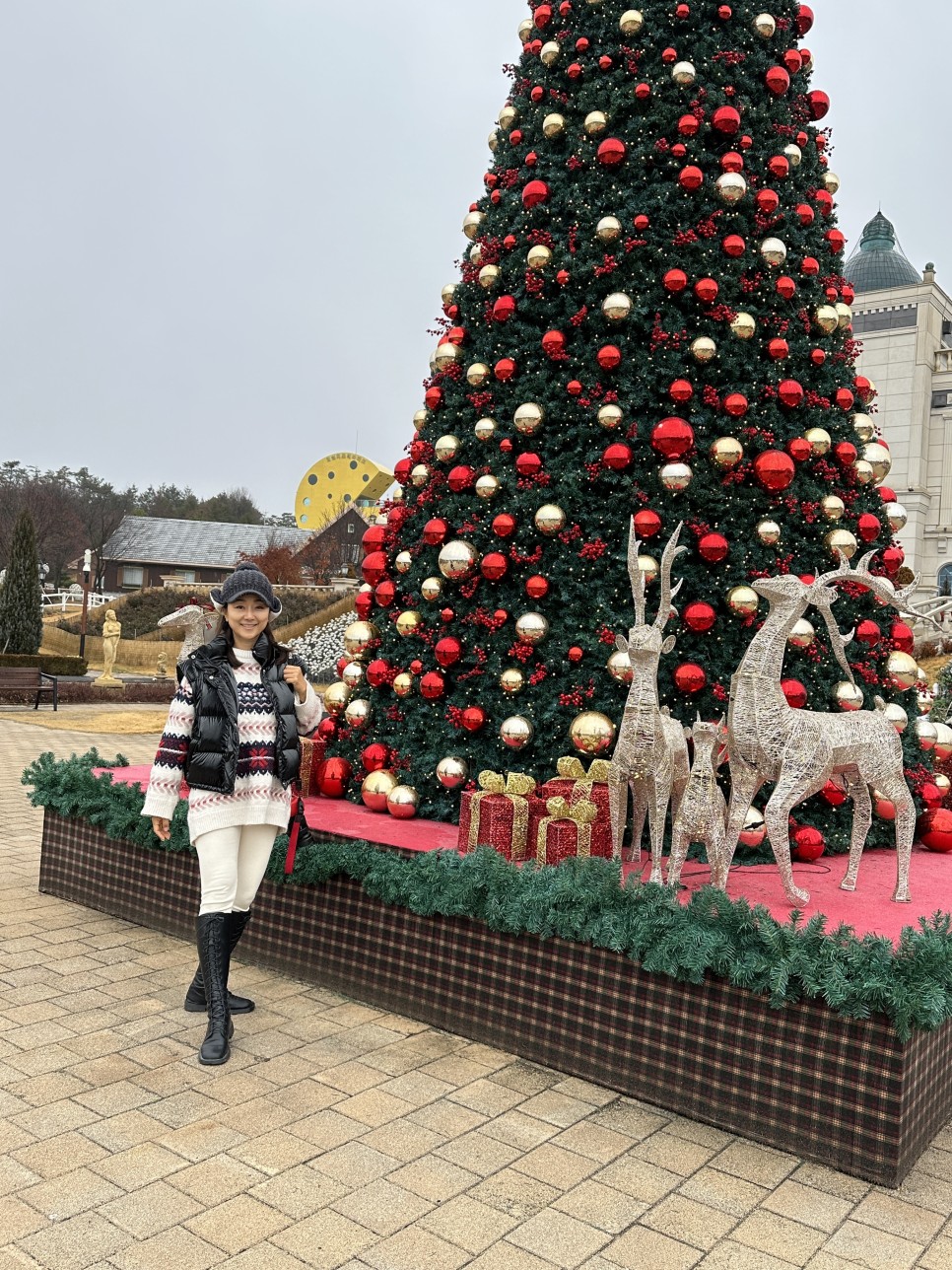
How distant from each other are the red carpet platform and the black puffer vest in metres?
0.96

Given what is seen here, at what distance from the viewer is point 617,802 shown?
4.00 m

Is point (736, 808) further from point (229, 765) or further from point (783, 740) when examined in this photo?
point (229, 765)

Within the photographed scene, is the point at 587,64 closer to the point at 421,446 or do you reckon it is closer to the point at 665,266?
the point at 665,266

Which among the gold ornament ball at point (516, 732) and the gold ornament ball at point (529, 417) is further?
the gold ornament ball at point (529, 417)

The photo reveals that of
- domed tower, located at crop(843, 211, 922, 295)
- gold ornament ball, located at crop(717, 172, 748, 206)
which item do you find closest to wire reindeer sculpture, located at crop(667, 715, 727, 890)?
gold ornament ball, located at crop(717, 172, 748, 206)

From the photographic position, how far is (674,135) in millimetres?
5055

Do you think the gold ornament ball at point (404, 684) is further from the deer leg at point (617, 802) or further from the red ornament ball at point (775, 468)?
the red ornament ball at point (775, 468)

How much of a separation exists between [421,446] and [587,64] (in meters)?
2.27

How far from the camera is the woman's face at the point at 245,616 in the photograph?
361cm

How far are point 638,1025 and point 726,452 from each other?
9.22 ft

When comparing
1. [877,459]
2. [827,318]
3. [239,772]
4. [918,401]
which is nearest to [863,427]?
[877,459]

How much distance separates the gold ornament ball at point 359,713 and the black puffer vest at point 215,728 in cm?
200

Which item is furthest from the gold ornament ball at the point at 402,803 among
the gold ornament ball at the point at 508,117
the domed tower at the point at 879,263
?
the domed tower at the point at 879,263

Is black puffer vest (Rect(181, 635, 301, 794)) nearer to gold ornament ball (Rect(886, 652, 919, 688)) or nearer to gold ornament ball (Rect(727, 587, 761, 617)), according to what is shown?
gold ornament ball (Rect(727, 587, 761, 617))
